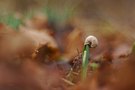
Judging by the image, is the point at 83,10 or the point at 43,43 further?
the point at 83,10

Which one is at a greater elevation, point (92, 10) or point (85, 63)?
point (92, 10)

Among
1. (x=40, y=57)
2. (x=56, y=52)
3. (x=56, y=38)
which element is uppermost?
(x=56, y=38)

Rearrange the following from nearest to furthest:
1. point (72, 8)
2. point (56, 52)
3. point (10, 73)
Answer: point (10, 73)
point (56, 52)
point (72, 8)

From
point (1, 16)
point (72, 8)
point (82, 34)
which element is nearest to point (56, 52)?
point (82, 34)

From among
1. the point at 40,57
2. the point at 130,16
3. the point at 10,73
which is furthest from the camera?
the point at 130,16

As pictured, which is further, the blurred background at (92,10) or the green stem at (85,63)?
the blurred background at (92,10)

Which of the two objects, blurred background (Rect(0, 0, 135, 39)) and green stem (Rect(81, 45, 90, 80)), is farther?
blurred background (Rect(0, 0, 135, 39))

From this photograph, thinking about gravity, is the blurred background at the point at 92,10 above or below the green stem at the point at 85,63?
above

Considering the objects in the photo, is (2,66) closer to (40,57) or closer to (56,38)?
(40,57)

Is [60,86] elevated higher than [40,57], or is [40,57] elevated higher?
[40,57]

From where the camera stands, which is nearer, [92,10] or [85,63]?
[85,63]

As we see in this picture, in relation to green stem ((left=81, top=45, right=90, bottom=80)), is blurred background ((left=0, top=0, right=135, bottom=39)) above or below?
above
